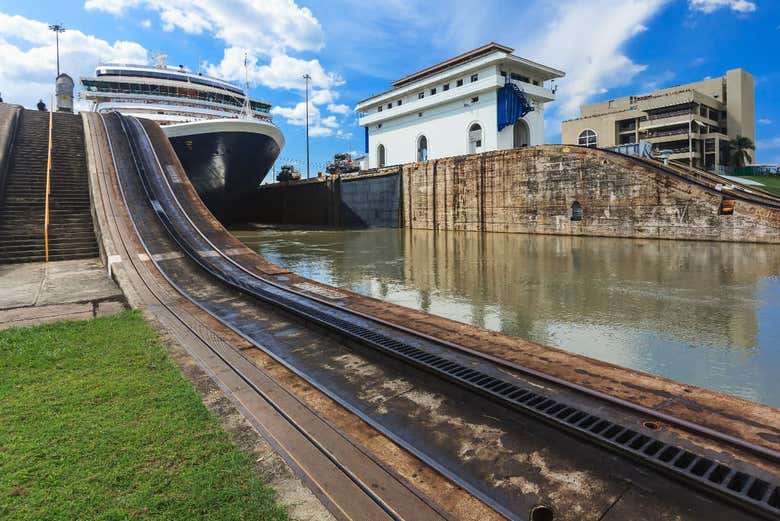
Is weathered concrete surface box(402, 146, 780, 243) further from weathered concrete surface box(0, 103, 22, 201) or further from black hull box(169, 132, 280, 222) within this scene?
weathered concrete surface box(0, 103, 22, 201)

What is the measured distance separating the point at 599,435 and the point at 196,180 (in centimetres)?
2560

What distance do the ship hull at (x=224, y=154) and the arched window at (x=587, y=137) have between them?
4201cm

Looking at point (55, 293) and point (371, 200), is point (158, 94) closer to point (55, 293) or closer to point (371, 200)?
point (371, 200)

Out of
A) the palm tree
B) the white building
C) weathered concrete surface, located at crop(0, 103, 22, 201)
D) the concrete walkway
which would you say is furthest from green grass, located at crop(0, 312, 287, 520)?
the palm tree

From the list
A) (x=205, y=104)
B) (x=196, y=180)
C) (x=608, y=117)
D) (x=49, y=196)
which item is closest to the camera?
(x=49, y=196)

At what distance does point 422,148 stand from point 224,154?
66.9 ft

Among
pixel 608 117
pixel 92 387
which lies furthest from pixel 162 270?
pixel 608 117

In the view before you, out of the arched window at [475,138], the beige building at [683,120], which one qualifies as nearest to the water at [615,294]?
the arched window at [475,138]

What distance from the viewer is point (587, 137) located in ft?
183

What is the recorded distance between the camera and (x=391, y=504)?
8.48 ft

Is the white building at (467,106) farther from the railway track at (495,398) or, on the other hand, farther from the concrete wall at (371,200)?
the railway track at (495,398)

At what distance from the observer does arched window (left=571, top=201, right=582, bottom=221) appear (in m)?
21.9

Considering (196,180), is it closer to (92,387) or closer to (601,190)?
(601,190)

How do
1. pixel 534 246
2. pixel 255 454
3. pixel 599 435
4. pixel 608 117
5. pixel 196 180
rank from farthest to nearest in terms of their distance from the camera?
1. pixel 608 117
2. pixel 196 180
3. pixel 534 246
4. pixel 599 435
5. pixel 255 454
